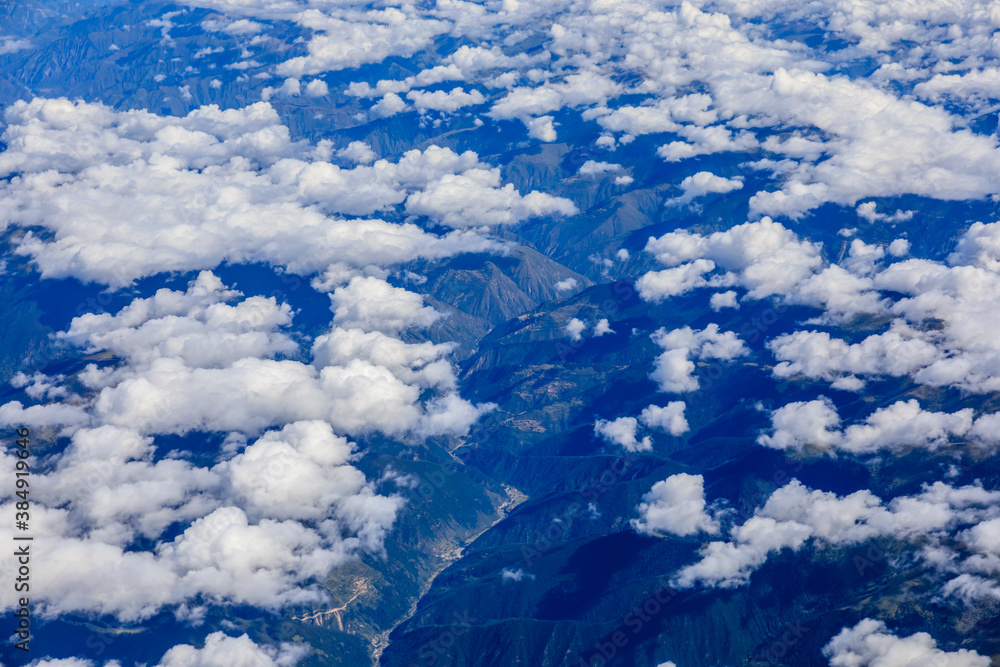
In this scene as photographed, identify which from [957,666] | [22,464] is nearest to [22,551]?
[22,464]

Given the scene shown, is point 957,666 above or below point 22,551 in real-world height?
below

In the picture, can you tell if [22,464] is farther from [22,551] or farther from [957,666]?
[957,666]

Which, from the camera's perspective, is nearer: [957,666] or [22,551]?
[22,551]

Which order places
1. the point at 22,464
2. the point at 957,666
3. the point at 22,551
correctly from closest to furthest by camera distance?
the point at 22,551, the point at 22,464, the point at 957,666

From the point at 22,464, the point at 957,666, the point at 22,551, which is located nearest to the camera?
the point at 22,551

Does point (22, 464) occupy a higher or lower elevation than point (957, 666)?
higher

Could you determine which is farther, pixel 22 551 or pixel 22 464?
pixel 22 464

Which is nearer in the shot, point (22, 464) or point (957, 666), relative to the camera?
point (22, 464)
